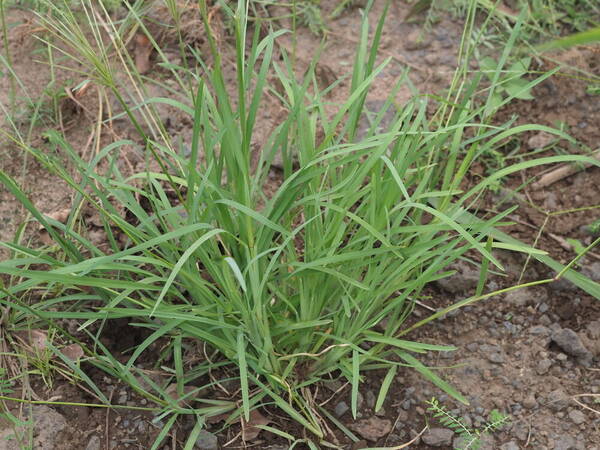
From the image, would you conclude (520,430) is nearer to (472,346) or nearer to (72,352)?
(472,346)

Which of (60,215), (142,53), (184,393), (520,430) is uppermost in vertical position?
(142,53)

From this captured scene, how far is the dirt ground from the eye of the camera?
1581 millimetres

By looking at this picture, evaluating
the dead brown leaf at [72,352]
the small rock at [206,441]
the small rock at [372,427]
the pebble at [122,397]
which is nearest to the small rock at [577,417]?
the small rock at [372,427]

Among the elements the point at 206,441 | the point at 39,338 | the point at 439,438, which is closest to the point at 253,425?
the point at 206,441

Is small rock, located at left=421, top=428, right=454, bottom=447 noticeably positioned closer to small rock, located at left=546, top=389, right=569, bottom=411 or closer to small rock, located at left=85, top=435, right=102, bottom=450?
small rock, located at left=546, top=389, right=569, bottom=411

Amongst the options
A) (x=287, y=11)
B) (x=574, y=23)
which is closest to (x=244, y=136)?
(x=287, y=11)

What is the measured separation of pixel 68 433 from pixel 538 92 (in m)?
1.72

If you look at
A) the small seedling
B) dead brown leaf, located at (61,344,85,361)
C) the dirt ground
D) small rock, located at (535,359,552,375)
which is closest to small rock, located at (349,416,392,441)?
the dirt ground

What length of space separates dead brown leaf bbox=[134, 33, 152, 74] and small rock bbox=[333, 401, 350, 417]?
1233 mm

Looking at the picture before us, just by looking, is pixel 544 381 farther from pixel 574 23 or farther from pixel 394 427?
pixel 574 23

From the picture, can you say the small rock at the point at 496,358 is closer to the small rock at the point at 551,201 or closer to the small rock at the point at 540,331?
the small rock at the point at 540,331

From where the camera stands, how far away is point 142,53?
2225 millimetres

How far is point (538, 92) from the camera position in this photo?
223 cm

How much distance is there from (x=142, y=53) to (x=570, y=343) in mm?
1545
